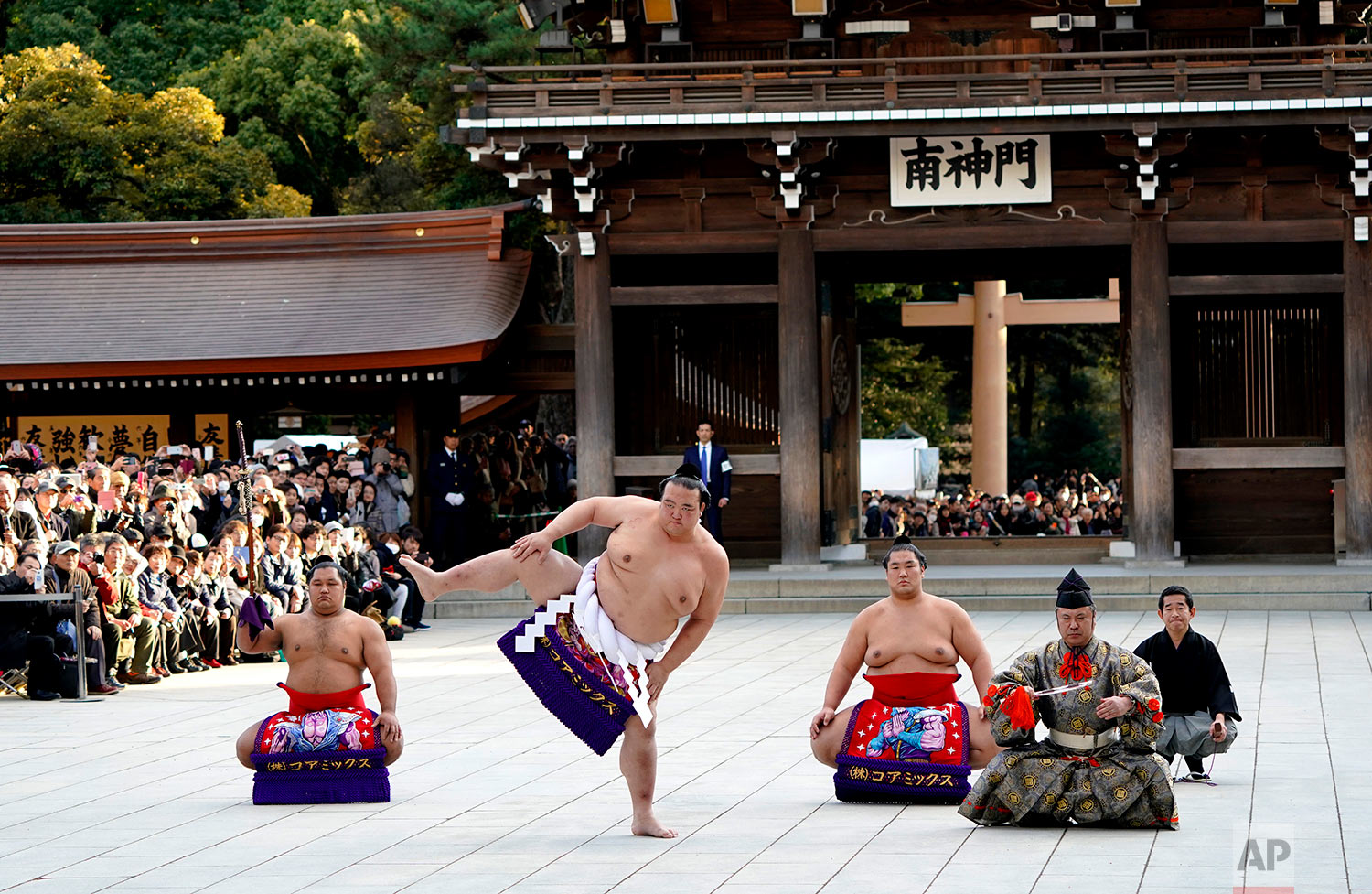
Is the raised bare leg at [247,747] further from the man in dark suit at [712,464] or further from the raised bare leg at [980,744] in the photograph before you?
the man in dark suit at [712,464]

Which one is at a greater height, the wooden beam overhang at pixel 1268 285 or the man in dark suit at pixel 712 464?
the wooden beam overhang at pixel 1268 285

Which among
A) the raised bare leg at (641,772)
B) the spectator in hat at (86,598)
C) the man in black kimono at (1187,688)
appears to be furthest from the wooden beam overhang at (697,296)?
the raised bare leg at (641,772)

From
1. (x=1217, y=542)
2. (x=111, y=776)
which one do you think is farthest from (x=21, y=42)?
(x=111, y=776)

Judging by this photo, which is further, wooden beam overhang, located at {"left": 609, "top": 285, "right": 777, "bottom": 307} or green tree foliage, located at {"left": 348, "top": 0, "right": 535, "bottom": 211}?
green tree foliage, located at {"left": 348, "top": 0, "right": 535, "bottom": 211}

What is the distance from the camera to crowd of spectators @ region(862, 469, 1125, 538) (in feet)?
72.6

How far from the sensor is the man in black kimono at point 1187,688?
279 inches

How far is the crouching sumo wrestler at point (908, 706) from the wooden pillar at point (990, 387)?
65.8 feet

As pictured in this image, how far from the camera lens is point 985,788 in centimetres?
630

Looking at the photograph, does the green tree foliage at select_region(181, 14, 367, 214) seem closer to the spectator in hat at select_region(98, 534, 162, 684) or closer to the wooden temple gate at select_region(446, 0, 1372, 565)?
the wooden temple gate at select_region(446, 0, 1372, 565)

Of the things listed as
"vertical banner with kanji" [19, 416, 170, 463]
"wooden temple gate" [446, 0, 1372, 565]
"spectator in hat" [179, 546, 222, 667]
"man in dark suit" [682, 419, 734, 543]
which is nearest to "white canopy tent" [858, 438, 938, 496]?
"wooden temple gate" [446, 0, 1372, 565]

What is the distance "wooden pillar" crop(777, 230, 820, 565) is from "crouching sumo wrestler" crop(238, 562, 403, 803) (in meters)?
9.37

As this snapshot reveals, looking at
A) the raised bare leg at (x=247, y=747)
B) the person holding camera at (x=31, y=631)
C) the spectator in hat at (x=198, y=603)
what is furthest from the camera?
the spectator in hat at (x=198, y=603)

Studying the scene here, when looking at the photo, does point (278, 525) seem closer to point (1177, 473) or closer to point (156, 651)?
point (156, 651)

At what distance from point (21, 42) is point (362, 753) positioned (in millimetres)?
30327
